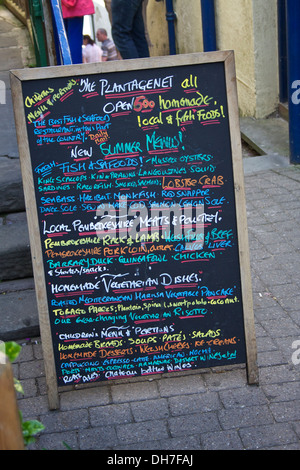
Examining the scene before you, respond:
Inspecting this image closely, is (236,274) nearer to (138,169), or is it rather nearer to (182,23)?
(138,169)

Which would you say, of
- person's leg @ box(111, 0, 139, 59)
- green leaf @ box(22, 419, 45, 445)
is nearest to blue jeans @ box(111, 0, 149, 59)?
person's leg @ box(111, 0, 139, 59)

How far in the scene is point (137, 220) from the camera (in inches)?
137

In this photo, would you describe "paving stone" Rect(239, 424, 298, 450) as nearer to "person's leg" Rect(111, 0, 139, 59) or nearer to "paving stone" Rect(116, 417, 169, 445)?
"paving stone" Rect(116, 417, 169, 445)

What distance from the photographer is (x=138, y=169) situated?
343cm

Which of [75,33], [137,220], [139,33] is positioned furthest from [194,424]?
[75,33]

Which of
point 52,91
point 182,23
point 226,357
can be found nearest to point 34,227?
point 52,91

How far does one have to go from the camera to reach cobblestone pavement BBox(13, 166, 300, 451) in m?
3.29

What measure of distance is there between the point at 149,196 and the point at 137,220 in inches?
5.5

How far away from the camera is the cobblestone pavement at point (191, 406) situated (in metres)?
3.29

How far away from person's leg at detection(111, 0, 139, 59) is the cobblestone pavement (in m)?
2.96

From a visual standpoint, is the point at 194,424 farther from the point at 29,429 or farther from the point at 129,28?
the point at 129,28

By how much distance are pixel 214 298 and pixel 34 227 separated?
102 centimetres

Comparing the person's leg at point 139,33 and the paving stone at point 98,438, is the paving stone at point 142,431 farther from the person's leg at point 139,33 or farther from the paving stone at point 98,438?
the person's leg at point 139,33

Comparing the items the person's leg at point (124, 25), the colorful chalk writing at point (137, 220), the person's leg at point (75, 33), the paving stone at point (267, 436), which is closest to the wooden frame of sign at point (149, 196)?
the colorful chalk writing at point (137, 220)
